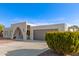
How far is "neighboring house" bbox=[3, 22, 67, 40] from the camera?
2373 centimetres

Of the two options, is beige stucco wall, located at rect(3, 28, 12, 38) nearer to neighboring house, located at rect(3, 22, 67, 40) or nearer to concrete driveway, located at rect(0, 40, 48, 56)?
neighboring house, located at rect(3, 22, 67, 40)

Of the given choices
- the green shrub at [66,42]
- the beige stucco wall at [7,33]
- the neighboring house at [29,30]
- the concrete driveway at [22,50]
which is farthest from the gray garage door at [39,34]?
the green shrub at [66,42]

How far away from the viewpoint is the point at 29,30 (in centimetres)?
2858

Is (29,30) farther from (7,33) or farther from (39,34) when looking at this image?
(7,33)

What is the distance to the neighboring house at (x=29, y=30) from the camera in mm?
23727

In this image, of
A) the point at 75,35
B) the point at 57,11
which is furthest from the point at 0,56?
the point at 57,11

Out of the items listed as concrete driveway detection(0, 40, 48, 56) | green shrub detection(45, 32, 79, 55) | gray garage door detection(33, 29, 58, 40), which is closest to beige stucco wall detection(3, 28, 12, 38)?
gray garage door detection(33, 29, 58, 40)

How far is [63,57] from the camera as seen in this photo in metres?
10.7

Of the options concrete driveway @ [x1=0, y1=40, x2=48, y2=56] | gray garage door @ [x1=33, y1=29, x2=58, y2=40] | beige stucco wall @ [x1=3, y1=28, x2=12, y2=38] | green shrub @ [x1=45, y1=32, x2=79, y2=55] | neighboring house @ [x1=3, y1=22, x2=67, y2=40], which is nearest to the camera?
green shrub @ [x1=45, y1=32, x2=79, y2=55]

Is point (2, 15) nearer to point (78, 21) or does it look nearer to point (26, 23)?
point (26, 23)

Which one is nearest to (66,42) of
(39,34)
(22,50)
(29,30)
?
(22,50)

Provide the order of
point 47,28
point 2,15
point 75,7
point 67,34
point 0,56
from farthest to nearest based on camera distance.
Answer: point 2,15 → point 47,28 → point 75,7 → point 0,56 → point 67,34

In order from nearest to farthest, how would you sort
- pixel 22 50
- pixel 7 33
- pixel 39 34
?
pixel 22 50
pixel 39 34
pixel 7 33

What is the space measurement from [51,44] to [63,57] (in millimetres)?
1248
